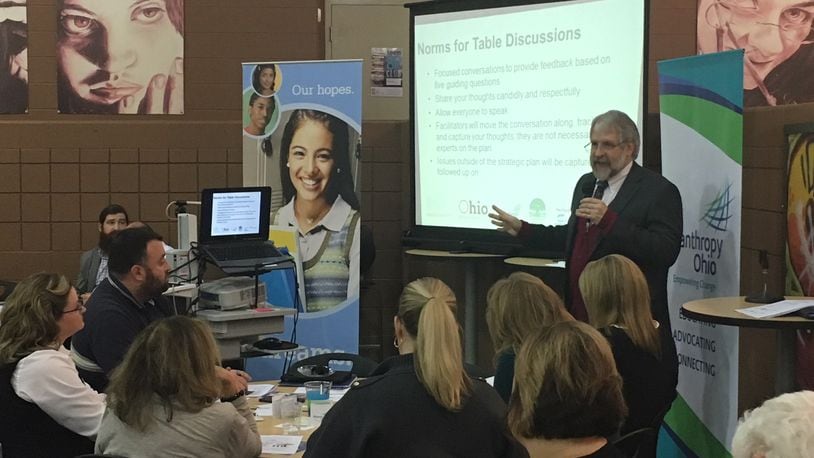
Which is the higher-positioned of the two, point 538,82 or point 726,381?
point 538,82

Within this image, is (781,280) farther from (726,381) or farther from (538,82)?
(538,82)

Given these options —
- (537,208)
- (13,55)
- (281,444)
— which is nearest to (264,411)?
(281,444)

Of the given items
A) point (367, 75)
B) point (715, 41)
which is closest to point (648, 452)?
point (715, 41)

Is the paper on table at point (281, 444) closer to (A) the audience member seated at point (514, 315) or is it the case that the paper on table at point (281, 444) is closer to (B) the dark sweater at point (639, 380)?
(A) the audience member seated at point (514, 315)

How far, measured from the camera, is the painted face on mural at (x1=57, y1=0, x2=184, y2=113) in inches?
301

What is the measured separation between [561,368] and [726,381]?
259 centimetres

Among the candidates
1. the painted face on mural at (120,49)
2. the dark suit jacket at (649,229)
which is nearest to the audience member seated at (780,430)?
the dark suit jacket at (649,229)

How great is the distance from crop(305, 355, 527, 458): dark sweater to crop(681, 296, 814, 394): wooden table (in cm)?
124

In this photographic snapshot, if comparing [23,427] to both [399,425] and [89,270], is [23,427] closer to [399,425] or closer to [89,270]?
[399,425]

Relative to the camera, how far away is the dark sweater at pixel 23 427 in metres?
3.54

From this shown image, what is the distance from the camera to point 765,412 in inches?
79.4

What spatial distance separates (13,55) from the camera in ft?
24.9

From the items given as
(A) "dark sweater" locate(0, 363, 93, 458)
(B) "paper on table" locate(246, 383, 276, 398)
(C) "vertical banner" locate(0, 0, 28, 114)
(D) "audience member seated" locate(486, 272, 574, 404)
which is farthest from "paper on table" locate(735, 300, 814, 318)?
(C) "vertical banner" locate(0, 0, 28, 114)

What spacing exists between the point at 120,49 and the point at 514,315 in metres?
5.01
